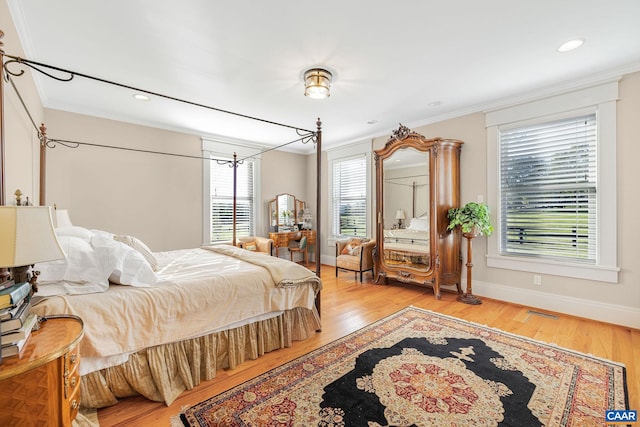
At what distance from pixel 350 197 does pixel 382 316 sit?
2.98 meters

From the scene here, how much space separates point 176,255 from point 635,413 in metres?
3.96

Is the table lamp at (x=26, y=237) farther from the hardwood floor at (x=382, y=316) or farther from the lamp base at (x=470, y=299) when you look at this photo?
the lamp base at (x=470, y=299)

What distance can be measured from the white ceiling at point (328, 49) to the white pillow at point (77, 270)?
1.71 metres

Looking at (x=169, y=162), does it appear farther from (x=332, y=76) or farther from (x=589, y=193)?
(x=589, y=193)

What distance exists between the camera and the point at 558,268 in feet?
10.8

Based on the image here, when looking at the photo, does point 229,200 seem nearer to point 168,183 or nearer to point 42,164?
point 168,183

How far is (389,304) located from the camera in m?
3.60

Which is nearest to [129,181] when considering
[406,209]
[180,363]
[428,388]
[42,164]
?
[42,164]

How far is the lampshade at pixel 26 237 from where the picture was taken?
1084 millimetres

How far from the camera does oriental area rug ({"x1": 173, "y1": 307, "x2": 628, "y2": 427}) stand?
5.37 feet

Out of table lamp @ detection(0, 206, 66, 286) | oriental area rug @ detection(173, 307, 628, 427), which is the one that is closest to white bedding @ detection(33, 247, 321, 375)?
oriental area rug @ detection(173, 307, 628, 427)

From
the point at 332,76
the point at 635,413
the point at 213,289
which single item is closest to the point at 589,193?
the point at 635,413

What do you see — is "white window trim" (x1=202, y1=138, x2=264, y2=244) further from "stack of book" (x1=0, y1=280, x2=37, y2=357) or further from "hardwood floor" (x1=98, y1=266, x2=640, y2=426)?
"stack of book" (x1=0, y1=280, x2=37, y2=357)

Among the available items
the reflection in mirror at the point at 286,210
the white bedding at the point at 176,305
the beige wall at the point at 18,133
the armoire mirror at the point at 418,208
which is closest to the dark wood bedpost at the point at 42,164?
the beige wall at the point at 18,133
